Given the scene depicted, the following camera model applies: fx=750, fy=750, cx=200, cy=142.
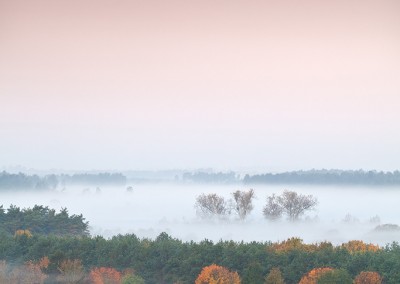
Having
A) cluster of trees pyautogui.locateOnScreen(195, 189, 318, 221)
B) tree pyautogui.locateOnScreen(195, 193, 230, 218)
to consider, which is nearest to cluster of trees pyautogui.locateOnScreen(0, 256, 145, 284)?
cluster of trees pyautogui.locateOnScreen(195, 189, 318, 221)

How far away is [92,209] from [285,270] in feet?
375

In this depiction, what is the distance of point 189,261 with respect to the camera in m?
36.2

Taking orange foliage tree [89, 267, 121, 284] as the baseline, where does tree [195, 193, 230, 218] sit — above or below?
above

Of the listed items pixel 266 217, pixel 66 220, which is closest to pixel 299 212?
pixel 266 217

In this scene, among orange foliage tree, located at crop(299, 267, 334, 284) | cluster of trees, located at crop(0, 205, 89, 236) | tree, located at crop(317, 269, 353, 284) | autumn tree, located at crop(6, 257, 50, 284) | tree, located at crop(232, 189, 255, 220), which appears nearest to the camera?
tree, located at crop(317, 269, 353, 284)

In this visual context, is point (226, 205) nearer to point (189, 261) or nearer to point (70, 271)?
point (189, 261)

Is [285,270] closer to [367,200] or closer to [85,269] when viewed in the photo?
[85,269]

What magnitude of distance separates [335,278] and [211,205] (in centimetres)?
6094

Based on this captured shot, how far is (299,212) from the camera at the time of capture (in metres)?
86.1

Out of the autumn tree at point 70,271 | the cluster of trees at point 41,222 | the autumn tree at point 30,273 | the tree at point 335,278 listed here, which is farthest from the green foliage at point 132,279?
the cluster of trees at point 41,222

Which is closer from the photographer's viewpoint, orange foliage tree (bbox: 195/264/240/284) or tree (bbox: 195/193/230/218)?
orange foliage tree (bbox: 195/264/240/284)

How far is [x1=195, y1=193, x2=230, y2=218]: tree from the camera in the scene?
8894cm

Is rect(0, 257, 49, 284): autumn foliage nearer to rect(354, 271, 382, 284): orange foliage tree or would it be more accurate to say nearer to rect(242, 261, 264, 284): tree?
rect(242, 261, 264, 284): tree

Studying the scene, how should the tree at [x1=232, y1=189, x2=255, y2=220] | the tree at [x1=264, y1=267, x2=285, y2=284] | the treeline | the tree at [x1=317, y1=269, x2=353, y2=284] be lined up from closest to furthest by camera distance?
the tree at [x1=317, y1=269, x2=353, y2=284], the tree at [x1=264, y1=267, x2=285, y2=284], the treeline, the tree at [x1=232, y1=189, x2=255, y2=220]
